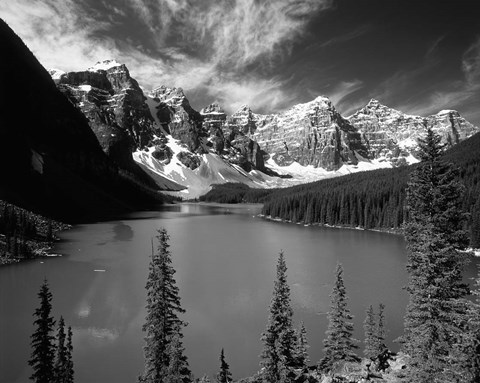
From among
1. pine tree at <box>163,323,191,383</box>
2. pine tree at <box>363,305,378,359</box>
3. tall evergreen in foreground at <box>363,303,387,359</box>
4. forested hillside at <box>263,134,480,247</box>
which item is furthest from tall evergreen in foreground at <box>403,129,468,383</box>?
forested hillside at <box>263,134,480,247</box>

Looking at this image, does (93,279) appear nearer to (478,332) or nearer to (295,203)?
(478,332)

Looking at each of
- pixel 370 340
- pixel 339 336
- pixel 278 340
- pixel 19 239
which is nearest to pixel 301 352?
pixel 339 336

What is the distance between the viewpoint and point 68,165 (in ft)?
562

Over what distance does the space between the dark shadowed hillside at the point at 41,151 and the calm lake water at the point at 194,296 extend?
45.3 m

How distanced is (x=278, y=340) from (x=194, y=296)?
974 inches

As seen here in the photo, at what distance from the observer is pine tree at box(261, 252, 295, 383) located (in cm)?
1825

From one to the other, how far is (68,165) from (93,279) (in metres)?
139

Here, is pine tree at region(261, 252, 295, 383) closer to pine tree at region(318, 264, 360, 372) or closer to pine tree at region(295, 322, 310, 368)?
pine tree at region(295, 322, 310, 368)

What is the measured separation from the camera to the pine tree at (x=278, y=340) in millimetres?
18250

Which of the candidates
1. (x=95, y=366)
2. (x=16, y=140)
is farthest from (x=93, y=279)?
(x=16, y=140)

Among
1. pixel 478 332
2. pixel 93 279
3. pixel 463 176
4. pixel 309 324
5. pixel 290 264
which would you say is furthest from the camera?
pixel 463 176

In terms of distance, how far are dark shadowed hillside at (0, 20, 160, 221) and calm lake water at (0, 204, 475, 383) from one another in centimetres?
4526

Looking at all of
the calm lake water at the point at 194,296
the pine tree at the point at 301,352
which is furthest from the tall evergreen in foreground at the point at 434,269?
the calm lake water at the point at 194,296

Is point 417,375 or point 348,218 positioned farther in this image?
point 348,218
